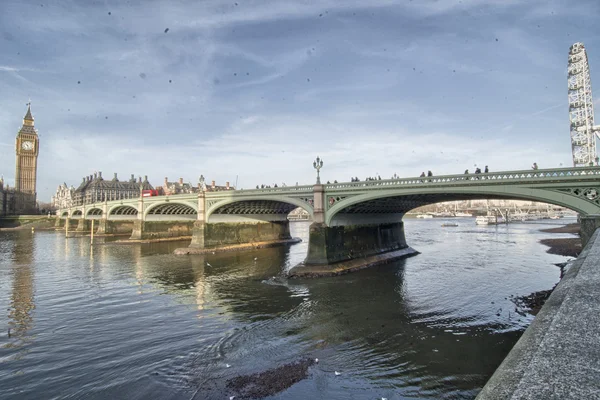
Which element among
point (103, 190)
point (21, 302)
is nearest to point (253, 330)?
point (21, 302)

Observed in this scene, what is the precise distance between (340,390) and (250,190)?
35.1 m

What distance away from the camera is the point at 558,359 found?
4891 millimetres

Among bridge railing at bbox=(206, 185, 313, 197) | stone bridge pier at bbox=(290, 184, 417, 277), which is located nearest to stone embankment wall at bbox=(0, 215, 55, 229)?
bridge railing at bbox=(206, 185, 313, 197)

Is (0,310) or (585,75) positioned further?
(585,75)

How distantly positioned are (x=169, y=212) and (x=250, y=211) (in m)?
23.8

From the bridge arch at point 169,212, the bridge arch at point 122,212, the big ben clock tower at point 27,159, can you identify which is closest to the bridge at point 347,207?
the bridge arch at point 169,212

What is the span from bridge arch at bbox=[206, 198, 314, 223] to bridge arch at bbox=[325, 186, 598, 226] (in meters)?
11.2

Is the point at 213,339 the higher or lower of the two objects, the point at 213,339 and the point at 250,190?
the lower

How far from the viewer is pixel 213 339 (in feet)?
50.6

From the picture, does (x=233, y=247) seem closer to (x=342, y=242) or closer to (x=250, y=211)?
(x=250, y=211)

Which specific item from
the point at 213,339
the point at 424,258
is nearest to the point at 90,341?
the point at 213,339

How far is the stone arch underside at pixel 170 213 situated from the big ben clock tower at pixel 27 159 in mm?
122326

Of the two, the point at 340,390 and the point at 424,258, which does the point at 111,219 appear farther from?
the point at 340,390

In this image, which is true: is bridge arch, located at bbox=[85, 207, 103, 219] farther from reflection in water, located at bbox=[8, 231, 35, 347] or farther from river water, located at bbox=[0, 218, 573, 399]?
river water, located at bbox=[0, 218, 573, 399]
